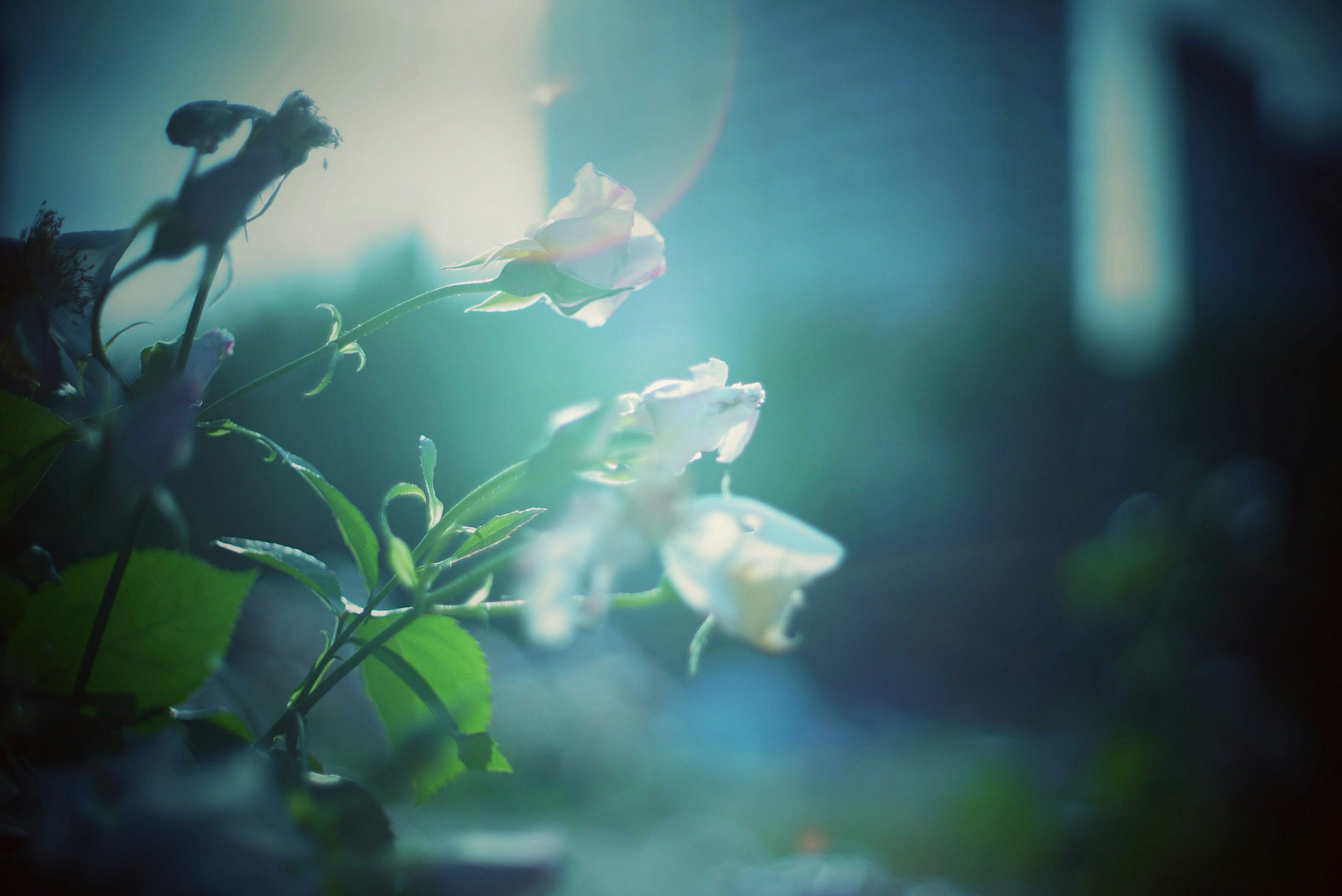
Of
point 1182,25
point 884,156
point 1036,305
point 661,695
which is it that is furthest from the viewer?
point 1182,25

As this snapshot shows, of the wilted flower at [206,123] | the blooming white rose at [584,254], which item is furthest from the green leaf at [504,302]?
the wilted flower at [206,123]

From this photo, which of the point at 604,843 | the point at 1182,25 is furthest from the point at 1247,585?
the point at 1182,25

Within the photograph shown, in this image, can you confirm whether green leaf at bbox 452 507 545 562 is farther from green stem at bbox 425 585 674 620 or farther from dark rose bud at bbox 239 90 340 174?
dark rose bud at bbox 239 90 340 174

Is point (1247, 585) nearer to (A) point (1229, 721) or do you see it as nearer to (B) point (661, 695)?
(A) point (1229, 721)

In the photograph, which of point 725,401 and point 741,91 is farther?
point 741,91

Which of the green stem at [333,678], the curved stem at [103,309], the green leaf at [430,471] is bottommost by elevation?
the green stem at [333,678]

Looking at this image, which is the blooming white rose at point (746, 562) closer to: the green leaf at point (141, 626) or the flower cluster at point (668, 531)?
the flower cluster at point (668, 531)
